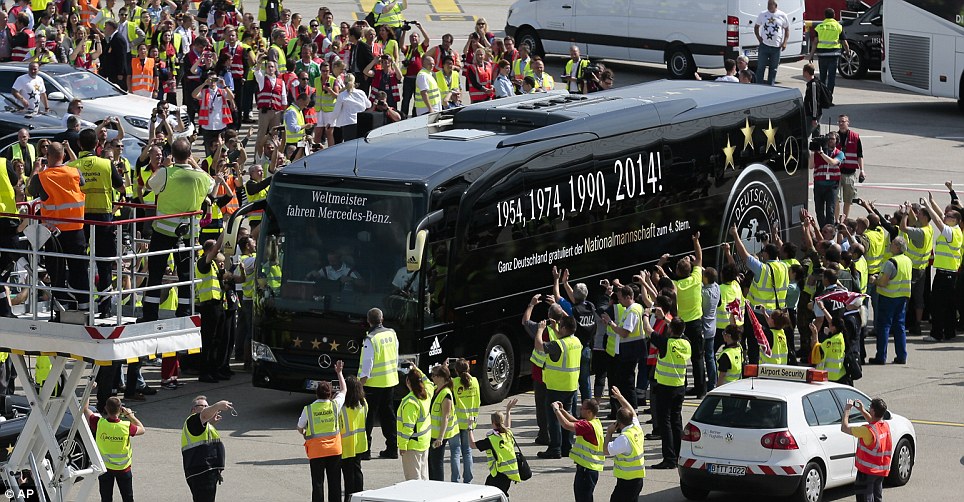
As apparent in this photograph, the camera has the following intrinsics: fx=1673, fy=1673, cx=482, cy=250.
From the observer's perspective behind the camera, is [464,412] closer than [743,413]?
No

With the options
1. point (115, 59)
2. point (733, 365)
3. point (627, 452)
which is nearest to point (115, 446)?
point (627, 452)

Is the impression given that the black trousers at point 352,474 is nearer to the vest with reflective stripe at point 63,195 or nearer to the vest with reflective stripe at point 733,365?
the vest with reflective stripe at point 63,195

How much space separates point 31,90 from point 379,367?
14710mm

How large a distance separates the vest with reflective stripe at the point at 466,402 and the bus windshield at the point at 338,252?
2.24 meters

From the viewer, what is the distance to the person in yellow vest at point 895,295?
22.3m

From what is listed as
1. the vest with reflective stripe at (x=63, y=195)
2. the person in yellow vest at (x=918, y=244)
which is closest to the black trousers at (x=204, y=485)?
the vest with reflective stripe at (x=63, y=195)

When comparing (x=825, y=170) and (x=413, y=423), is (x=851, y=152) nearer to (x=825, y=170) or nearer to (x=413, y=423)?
(x=825, y=170)

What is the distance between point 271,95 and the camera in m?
Answer: 30.8

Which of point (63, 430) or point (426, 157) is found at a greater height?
point (426, 157)

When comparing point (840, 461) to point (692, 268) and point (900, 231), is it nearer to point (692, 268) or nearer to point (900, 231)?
point (692, 268)

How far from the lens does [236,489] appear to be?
1670cm

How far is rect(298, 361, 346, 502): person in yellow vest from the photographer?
51.3 feet

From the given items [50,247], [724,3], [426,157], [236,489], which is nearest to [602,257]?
[426,157]

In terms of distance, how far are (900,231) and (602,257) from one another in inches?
185
